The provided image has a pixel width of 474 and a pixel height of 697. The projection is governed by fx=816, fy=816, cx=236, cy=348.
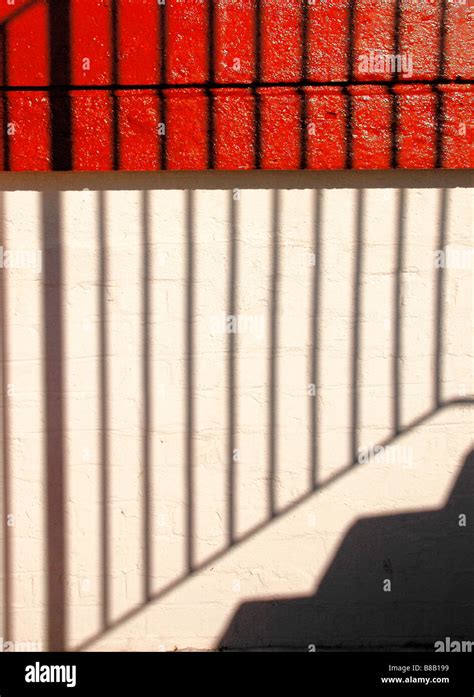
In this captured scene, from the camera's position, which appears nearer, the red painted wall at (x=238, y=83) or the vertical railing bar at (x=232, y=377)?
the red painted wall at (x=238, y=83)

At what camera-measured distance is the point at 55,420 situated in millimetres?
3676

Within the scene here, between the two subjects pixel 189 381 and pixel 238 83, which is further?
pixel 189 381

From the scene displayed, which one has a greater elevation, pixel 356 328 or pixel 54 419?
pixel 356 328

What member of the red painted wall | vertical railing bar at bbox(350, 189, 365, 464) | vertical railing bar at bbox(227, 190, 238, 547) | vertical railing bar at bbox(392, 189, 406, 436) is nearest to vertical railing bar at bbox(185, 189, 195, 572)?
vertical railing bar at bbox(227, 190, 238, 547)

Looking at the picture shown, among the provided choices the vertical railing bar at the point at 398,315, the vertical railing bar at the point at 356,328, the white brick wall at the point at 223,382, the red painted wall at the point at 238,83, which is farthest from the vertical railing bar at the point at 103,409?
the vertical railing bar at the point at 398,315

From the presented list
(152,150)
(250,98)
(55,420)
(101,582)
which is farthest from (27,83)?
(101,582)

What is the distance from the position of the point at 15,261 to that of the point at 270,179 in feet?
3.90

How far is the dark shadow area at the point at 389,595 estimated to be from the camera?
12.2ft

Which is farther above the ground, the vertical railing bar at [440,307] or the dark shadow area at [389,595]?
the vertical railing bar at [440,307]

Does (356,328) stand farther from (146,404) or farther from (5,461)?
(5,461)

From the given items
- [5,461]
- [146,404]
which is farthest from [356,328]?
[5,461]

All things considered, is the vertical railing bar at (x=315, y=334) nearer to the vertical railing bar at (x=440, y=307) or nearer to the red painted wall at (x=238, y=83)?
the red painted wall at (x=238, y=83)

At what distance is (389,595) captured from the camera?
3736 millimetres

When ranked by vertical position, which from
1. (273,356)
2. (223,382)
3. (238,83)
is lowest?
(223,382)
